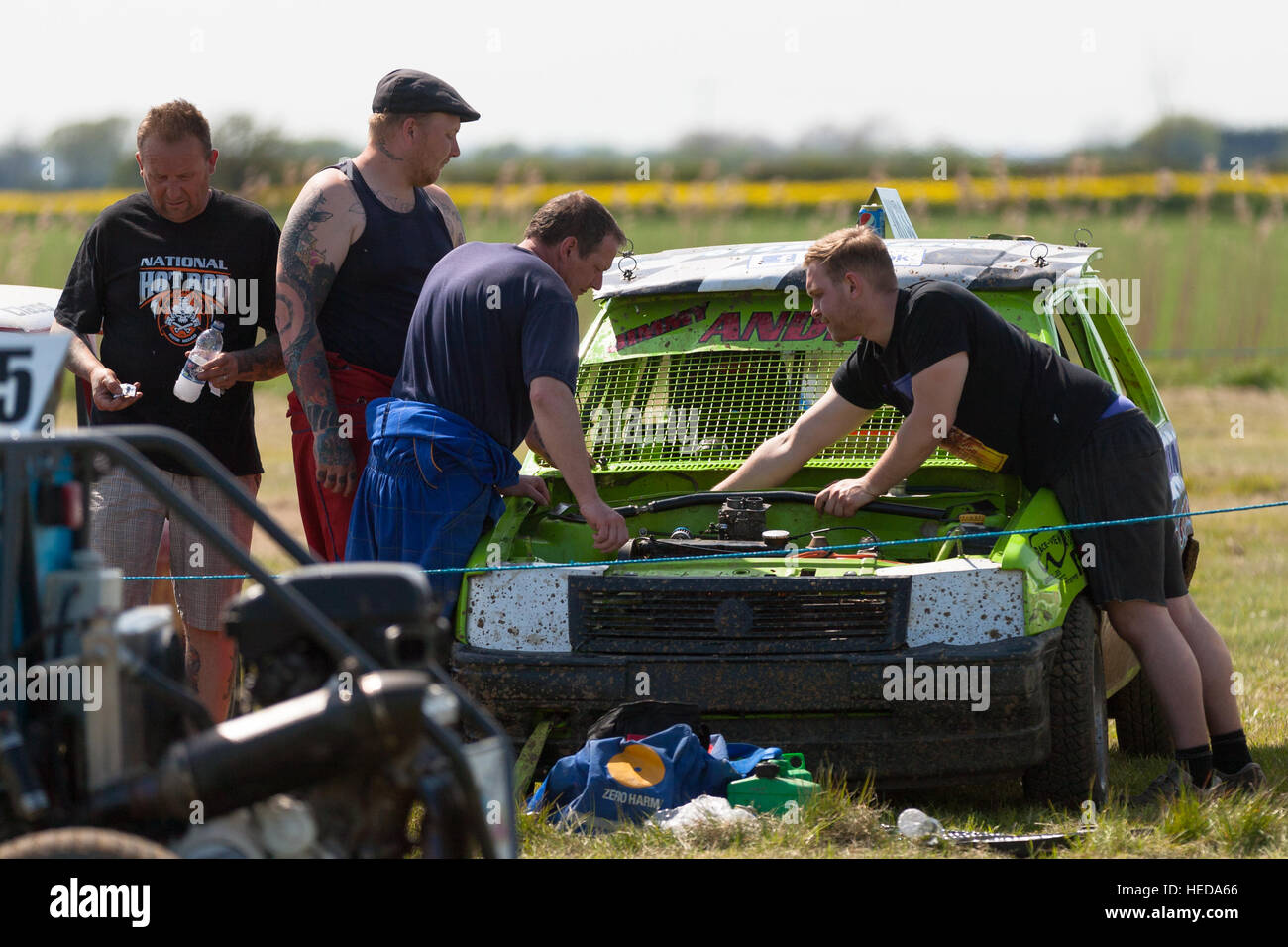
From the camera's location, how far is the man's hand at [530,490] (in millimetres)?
5465

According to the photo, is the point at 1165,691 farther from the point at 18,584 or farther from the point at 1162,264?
the point at 1162,264

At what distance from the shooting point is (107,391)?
543cm

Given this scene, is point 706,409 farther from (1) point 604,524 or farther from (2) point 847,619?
(2) point 847,619

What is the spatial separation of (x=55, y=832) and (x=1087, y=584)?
3347 millimetres

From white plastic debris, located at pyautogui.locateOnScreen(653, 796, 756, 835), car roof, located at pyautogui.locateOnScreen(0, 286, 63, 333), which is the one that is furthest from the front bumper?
car roof, located at pyautogui.locateOnScreen(0, 286, 63, 333)

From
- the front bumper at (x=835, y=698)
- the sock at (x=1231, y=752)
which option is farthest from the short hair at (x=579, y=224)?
the sock at (x=1231, y=752)

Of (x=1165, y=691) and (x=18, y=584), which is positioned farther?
(x=1165, y=691)

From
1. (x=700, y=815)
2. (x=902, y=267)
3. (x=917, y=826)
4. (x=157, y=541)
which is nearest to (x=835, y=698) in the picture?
(x=917, y=826)

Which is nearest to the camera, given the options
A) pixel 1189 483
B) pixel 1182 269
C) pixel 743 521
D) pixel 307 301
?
pixel 743 521

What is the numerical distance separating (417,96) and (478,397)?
1146 mm

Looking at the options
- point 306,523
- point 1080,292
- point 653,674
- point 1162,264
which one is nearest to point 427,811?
point 653,674

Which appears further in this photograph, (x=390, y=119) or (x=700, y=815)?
(x=390, y=119)

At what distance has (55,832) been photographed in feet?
9.25
